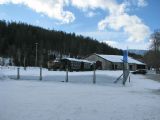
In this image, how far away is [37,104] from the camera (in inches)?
454

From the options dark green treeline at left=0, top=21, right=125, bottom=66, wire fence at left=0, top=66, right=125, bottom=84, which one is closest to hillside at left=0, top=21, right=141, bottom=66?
dark green treeline at left=0, top=21, right=125, bottom=66

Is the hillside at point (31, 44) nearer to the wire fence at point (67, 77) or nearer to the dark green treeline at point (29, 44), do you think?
the dark green treeline at point (29, 44)

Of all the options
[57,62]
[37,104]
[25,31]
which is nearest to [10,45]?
[25,31]

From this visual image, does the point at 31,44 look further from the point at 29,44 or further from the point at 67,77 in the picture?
the point at 67,77

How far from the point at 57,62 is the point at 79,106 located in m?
68.4

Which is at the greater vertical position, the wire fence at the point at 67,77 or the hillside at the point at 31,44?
the hillside at the point at 31,44

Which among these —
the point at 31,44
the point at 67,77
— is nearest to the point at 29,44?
the point at 31,44

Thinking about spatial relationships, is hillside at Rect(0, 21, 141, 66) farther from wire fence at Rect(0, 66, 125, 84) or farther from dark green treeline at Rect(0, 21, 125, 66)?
wire fence at Rect(0, 66, 125, 84)

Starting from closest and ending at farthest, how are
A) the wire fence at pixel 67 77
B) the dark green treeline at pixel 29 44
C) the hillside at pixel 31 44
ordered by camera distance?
1. the wire fence at pixel 67 77
2. the dark green treeline at pixel 29 44
3. the hillside at pixel 31 44

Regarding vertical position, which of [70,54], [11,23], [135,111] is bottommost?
[135,111]

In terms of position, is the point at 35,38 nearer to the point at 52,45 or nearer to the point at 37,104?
the point at 52,45

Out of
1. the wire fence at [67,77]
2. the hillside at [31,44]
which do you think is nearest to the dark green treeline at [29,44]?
the hillside at [31,44]

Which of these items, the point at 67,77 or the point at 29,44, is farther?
the point at 29,44

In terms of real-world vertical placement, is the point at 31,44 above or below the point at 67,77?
above
